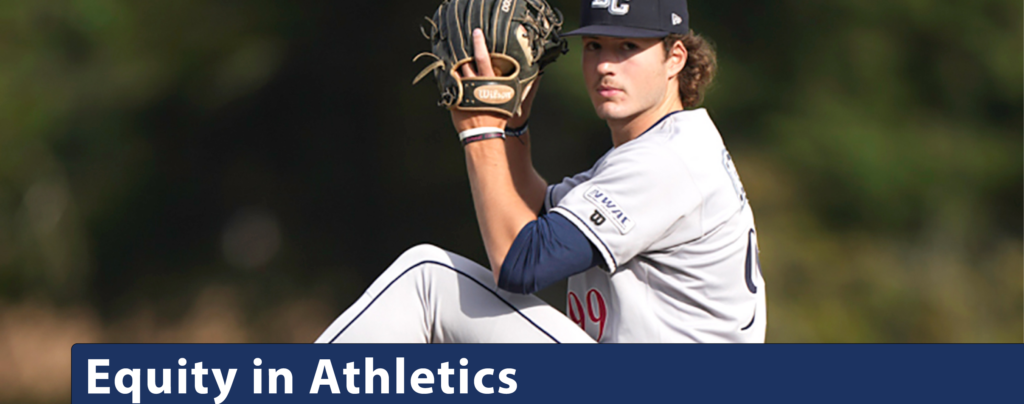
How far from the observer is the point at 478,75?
199 cm

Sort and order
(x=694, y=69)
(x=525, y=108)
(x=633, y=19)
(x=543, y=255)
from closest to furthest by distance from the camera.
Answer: (x=543, y=255) < (x=633, y=19) < (x=694, y=69) < (x=525, y=108)

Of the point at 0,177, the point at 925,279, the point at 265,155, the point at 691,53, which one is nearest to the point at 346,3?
the point at 265,155

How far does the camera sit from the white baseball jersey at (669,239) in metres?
1.87

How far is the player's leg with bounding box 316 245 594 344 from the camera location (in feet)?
6.45

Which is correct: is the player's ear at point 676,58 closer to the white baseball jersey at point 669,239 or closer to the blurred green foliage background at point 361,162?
the white baseball jersey at point 669,239

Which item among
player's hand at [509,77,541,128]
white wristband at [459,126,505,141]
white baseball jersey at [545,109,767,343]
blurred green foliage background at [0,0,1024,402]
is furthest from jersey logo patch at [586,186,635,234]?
blurred green foliage background at [0,0,1024,402]

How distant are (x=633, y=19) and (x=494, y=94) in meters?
0.35

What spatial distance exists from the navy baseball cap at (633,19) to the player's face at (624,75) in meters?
0.03

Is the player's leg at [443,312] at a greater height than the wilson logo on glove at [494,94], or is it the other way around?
the wilson logo on glove at [494,94]

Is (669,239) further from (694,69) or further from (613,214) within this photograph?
(694,69)

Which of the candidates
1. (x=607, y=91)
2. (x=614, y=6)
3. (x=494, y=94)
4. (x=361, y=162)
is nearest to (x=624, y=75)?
(x=607, y=91)

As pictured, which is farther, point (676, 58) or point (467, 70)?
point (676, 58)

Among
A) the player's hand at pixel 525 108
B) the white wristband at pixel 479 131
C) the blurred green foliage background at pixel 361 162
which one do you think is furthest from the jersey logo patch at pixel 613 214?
the blurred green foliage background at pixel 361 162

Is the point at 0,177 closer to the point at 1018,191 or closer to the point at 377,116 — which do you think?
the point at 377,116
